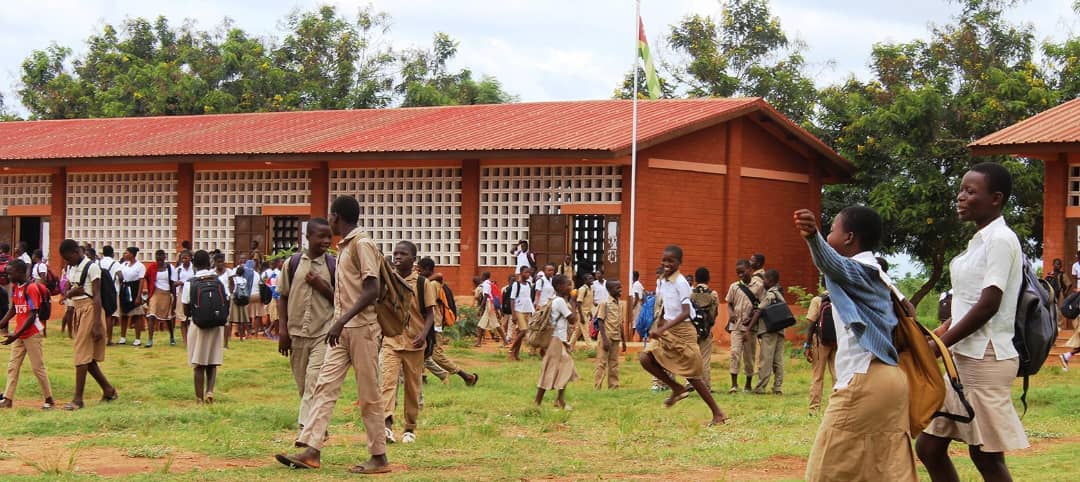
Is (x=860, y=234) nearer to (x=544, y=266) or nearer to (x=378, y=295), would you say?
(x=378, y=295)

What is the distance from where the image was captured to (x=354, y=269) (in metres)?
8.21

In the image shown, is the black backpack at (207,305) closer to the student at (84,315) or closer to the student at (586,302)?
the student at (84,315)

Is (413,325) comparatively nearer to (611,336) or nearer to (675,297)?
(675,297)

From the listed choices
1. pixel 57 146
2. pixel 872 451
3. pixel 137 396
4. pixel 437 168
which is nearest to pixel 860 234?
pixel 872 451

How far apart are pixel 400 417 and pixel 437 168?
1347cm

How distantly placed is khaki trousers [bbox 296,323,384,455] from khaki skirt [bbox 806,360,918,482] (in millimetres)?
3472

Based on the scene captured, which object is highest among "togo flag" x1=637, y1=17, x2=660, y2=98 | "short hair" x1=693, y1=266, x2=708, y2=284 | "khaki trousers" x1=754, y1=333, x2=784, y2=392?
"togo flag" x1=637, y1=17, x2=660, y2=98

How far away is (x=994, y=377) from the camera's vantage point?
5879mm

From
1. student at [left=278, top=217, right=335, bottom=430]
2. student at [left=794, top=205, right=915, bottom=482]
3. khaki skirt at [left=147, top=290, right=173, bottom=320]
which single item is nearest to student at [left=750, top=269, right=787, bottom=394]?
student at [left=278, top=217, right=335, bottom=430]

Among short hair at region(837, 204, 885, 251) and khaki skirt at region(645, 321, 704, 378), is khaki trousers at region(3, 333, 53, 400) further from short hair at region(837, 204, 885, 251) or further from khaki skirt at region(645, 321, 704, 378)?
short hair at region(837, 204, 885, 251)

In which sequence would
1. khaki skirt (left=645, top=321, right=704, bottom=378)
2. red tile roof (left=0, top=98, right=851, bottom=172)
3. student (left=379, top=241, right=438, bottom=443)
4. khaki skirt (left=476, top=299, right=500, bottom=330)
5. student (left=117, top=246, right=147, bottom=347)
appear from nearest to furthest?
student (left=379, top=241, right=438, bottom=443)
khaki skirt (left=645, top=321, right=704, bottom=378)
student (left=117, top=246, right=147, bottom=347)
khaki skirt (left=476, top=299, right=500, bottom=330)
red tile roof (left=0, top=98, right=851, bottom=172)

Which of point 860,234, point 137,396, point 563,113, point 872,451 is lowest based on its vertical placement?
point 137,396

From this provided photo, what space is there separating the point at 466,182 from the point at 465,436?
14533 mm

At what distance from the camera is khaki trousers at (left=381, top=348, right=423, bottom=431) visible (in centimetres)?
981
